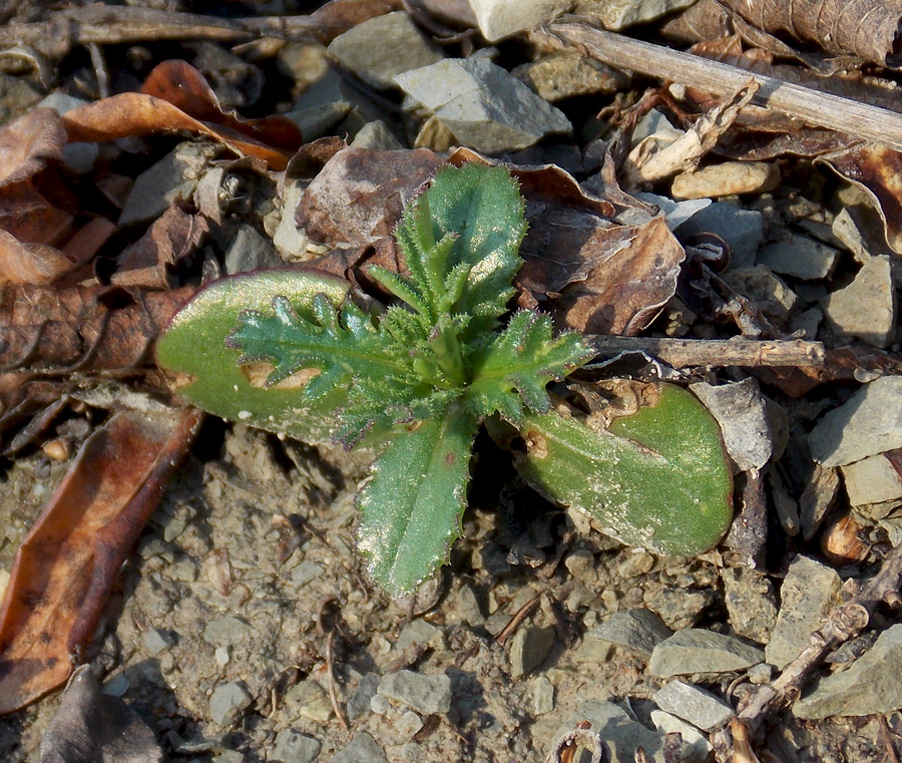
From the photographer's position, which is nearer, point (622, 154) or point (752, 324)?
point (752, 324)

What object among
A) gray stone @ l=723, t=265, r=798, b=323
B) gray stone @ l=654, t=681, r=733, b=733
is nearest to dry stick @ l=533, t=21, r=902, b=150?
gray stone @ l=723, t=265, r=798, b=323

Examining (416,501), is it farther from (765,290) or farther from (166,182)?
(166,182)

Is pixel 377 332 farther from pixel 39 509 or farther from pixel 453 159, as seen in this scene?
pixel 39 509

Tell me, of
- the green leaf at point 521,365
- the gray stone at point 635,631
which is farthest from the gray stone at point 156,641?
the gray stone at point 635,631

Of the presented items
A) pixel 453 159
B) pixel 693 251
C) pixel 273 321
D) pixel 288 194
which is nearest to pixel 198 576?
pixel 273 321

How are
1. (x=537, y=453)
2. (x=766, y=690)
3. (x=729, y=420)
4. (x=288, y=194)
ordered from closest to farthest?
(x=766, y=690), (x=729, y=420), (x=537, y=453), (x=288, y=194)

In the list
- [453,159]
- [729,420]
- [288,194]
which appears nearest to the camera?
[729,420]
